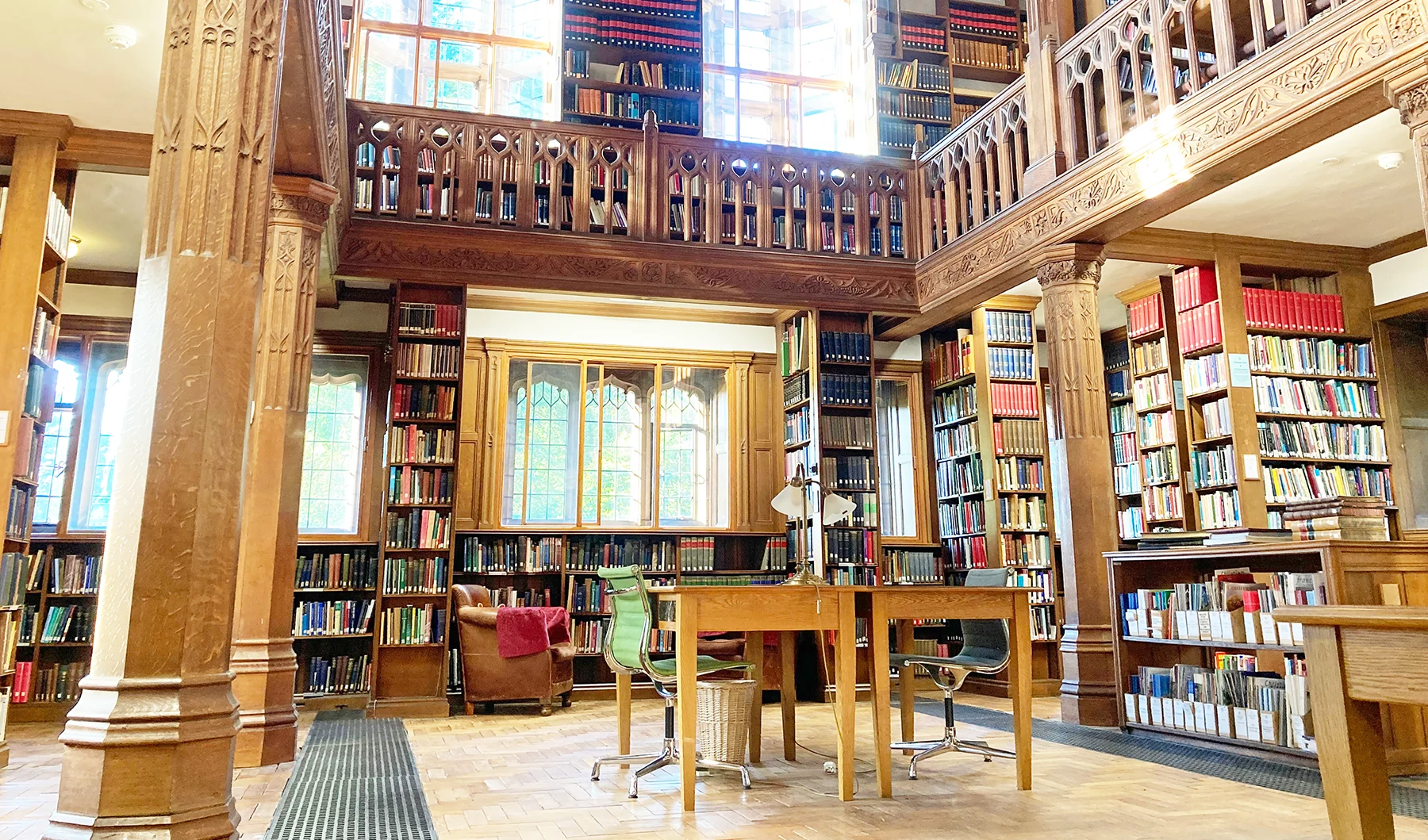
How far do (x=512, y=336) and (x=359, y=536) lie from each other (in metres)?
2.05

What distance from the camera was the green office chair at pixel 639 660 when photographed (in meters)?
3.99

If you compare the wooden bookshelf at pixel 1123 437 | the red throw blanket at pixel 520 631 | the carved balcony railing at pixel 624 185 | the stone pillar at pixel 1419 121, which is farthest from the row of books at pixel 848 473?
the stone pillar at pixel 1419 121

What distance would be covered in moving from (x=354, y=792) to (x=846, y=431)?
4738mm

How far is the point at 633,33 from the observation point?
890cm

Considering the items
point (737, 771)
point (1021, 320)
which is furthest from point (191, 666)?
point (1021, 320)

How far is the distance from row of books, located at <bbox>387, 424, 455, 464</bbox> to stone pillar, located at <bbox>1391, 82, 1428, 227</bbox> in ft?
18.8

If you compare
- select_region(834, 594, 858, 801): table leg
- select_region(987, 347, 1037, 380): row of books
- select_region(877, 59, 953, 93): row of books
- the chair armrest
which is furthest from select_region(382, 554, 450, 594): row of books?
select_region(877, 59, 953, 93): row of books

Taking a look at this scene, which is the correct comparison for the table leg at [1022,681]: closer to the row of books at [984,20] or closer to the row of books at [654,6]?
the row of books at [654,6]

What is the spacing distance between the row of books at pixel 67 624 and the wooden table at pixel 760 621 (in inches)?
210

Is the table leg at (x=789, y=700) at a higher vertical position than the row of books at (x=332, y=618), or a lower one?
lower

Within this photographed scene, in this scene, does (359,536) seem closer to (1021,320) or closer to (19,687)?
(19,687)

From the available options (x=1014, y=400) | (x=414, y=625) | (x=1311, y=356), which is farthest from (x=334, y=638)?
(x=1311, y=356)

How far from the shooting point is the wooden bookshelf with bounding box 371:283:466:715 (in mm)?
6590

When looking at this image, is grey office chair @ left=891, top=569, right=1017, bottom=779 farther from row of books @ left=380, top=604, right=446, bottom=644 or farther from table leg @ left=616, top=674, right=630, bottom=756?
row of books @ left=380, top=604, right=446, bottom=644
